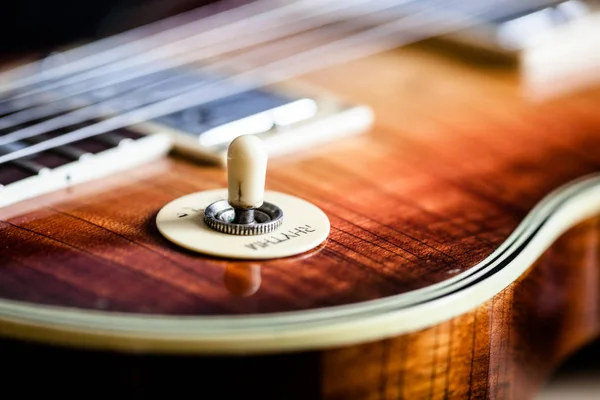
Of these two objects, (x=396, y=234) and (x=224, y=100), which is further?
(x=224, y=100)

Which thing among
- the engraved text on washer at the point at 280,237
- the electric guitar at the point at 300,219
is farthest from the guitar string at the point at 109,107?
the engraved text on washer at the point at 280,237

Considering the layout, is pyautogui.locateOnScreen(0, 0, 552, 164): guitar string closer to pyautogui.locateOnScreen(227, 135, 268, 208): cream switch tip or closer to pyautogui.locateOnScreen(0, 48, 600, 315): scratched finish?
pyautogui.locateOnScreen(0, 48, 600, 315): scratched finish

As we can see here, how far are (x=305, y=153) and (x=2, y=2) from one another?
0.53m

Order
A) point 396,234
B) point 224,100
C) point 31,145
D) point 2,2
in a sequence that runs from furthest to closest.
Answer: point 2,2, point 224,100, point 31,145, point 396,234

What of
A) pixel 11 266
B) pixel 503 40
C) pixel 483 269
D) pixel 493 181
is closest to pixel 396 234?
pixel 483 269

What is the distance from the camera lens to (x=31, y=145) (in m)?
0.85

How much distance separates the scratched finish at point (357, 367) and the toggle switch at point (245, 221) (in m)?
0.04

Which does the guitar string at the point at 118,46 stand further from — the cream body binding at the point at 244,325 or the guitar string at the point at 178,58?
the cream body binding at the point at 244,325

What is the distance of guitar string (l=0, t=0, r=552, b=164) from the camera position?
90cm

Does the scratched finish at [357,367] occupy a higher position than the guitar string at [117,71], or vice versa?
the guitar string at [117,71]

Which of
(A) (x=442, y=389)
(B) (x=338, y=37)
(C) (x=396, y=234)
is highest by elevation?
(B) (x=338, y=37)

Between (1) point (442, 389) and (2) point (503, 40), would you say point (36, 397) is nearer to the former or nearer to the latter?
(1) point (442, 389)

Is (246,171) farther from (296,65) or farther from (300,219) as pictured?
(296,65)

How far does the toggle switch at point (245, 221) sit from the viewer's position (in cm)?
67
